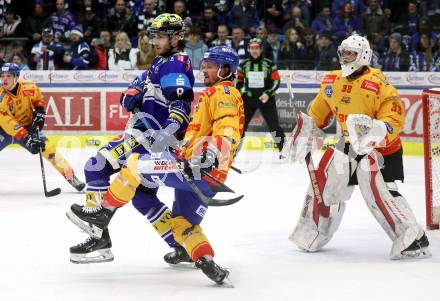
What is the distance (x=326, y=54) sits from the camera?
1190cm

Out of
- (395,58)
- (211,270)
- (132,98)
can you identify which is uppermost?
(395,58)

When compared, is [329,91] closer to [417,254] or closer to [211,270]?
[417,254]

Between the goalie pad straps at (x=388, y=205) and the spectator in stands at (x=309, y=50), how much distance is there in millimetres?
6170

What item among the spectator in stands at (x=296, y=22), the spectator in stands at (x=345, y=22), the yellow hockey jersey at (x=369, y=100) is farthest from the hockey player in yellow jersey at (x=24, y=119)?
the spectator in stands at (x=345, y=22)

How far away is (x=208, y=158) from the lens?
15.2 feet

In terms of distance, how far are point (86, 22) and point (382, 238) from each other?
7.87 meters

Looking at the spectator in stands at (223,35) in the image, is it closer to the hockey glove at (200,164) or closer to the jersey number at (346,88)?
the jersey number at (346,88)

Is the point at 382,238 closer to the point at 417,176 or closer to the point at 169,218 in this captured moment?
the point at 169,218

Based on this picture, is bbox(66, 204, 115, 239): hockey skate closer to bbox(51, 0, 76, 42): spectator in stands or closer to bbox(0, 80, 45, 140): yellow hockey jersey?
bbox(0, 80, 45, 140): yellow hockey jersey

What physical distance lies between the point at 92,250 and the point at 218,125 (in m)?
1.02

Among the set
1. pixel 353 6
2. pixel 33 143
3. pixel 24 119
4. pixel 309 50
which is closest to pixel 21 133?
pixel 33 143

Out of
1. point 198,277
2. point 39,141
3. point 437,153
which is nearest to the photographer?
point 198,277

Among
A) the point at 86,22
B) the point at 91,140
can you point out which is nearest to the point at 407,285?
the point at 91,140

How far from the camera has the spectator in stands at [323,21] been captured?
12.6 m
